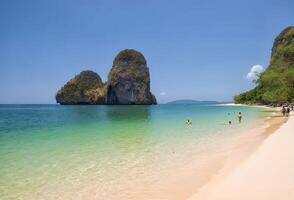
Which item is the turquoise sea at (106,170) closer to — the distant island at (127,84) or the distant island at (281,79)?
the distant island at (281,79)

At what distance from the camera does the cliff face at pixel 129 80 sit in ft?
484

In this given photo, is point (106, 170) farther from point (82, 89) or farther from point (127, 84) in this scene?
point (82, 89)

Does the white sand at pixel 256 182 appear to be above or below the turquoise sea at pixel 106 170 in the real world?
above

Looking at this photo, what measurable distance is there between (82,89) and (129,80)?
42.2m

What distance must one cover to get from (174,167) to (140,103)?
139 metres

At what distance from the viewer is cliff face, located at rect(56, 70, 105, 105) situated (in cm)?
17293

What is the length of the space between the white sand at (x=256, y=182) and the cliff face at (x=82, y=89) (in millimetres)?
161375

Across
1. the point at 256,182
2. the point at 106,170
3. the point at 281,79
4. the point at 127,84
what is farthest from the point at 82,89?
the point at 256,182

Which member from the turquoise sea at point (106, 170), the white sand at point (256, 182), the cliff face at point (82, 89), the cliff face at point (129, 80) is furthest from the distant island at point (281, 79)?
the cliff face at point (82, 89)

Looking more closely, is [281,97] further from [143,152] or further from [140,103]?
[140,103]

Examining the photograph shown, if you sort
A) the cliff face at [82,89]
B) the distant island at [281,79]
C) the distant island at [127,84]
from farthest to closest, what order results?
the cliff face at [82,89], the distant island at [127,84], the distant island at [281,79]

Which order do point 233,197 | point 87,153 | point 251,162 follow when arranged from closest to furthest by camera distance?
1. point 233,197
2. point 251,162
3. point 87,153

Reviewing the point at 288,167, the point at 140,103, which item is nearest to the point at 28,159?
the point at 288,167

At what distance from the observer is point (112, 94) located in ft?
496
